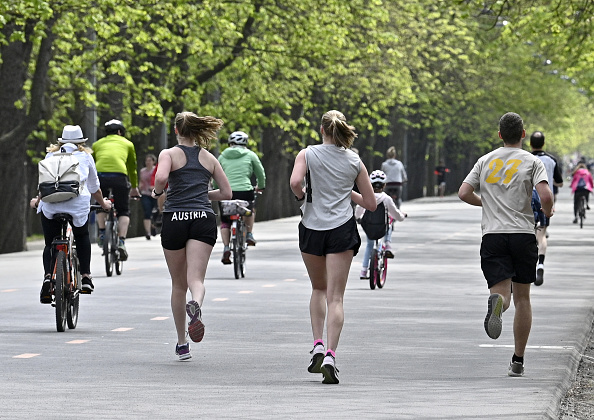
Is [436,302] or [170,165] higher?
[170,165]

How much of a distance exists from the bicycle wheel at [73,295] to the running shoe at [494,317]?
4.10m

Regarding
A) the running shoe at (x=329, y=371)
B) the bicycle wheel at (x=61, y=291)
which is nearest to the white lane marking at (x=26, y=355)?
the bicycle wheel at (x=61, y=291)

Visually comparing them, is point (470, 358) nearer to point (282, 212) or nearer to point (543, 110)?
point (282, 212)

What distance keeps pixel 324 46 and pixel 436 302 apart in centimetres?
1804

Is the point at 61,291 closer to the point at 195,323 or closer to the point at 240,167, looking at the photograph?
the point at 195,323

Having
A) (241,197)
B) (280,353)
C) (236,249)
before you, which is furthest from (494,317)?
(241,197)

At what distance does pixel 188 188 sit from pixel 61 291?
210 centimetres

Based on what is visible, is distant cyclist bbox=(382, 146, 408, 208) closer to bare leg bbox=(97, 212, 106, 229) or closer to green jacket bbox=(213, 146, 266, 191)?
green jacket bbox=(213, 146, 266, 191)

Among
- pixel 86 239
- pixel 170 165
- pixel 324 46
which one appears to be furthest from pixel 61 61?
pixel 170 165

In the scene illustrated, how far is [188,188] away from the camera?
10.1m

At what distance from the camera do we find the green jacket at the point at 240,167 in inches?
746

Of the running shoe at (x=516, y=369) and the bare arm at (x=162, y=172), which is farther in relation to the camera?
the bare arm at (x=162, y=172)

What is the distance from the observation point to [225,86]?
35.5 metres

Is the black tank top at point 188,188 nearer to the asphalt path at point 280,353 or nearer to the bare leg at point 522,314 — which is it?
the asphalt path at point 280,353
